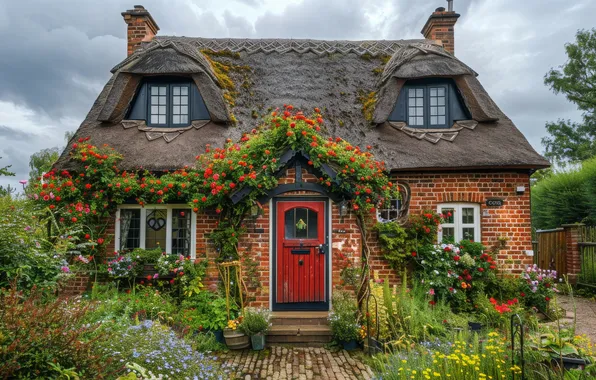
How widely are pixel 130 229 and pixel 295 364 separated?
4589 mm

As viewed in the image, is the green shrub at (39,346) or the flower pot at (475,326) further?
the flower pot at (475,326)

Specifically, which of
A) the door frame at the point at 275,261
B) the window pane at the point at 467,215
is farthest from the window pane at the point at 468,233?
the door frame at the point at 275,261

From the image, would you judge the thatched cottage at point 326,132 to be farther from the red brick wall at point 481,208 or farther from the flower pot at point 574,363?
the flower pot at point 574,363

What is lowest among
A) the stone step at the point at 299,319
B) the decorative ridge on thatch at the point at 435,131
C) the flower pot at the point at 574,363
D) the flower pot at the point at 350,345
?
the flower pot at the point at 350,345

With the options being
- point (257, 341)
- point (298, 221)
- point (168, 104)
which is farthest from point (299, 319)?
point (168, 104)

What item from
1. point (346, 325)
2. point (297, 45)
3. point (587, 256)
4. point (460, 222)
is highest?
point (297, 45)

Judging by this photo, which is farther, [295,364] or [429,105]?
[429,105]

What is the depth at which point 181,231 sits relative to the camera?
8.38 m

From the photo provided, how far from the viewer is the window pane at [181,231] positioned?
8.30 metres

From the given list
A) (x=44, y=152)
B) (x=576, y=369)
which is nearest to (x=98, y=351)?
(x=576, y=369)

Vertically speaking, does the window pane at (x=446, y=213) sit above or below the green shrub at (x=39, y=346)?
above

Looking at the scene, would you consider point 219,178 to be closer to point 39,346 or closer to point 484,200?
point 39,346

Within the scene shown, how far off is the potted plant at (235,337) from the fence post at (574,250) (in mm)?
9562

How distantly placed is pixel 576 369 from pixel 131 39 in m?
11.7
